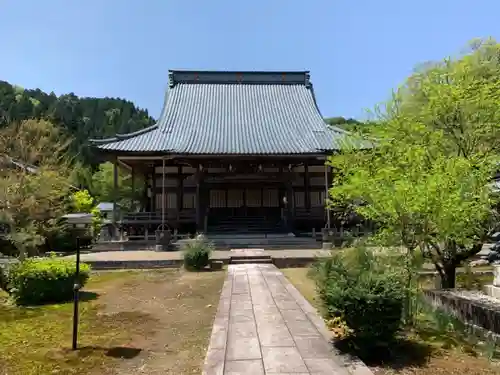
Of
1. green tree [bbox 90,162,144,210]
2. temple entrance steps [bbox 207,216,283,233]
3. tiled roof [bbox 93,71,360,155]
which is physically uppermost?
tiled roof [bbox 93,71,360,155]

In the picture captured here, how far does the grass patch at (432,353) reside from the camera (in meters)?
4.83

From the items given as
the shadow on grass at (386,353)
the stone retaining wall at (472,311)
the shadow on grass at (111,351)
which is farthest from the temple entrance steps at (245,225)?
the shadow on grass at (386,353)

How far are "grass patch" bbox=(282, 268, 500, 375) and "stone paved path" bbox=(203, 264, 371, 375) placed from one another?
38cm

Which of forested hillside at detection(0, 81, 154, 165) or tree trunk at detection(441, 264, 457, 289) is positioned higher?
forested hillside at detection(0, 81, 154, 165)

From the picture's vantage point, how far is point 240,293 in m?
9.30

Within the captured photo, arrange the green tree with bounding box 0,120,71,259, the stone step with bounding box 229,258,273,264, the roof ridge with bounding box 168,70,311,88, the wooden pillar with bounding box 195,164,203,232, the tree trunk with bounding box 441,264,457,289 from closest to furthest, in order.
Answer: the tree trunk with bounding box 441,264,457,289 < the green tree with bounding box 0,120,71,259 < the stone step with bounding box 229,258,273,264 < the wooden pillar with bounding box 195,164,203,232 < the roof ridge with bounding box 168,70,311,88

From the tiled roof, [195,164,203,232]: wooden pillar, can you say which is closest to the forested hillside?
the tiled roof

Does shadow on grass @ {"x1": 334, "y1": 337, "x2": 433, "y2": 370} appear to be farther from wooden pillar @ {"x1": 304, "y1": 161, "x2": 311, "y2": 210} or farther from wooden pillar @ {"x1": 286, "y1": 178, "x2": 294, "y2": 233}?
wooden pillar @ {"x1": 304, "y1": 161, "x2": 311, "y2": 210}

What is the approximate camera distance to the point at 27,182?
12758mm

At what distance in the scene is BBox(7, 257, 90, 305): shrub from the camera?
8.78 m

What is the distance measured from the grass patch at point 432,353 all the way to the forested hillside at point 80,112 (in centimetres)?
5570

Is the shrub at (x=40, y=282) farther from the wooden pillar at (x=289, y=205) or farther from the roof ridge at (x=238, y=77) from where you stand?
the roof ridge at (x=238, y=77)

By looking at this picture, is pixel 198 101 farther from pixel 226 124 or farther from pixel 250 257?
pixel 250 257

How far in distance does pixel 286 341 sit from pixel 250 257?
9.58 metres
